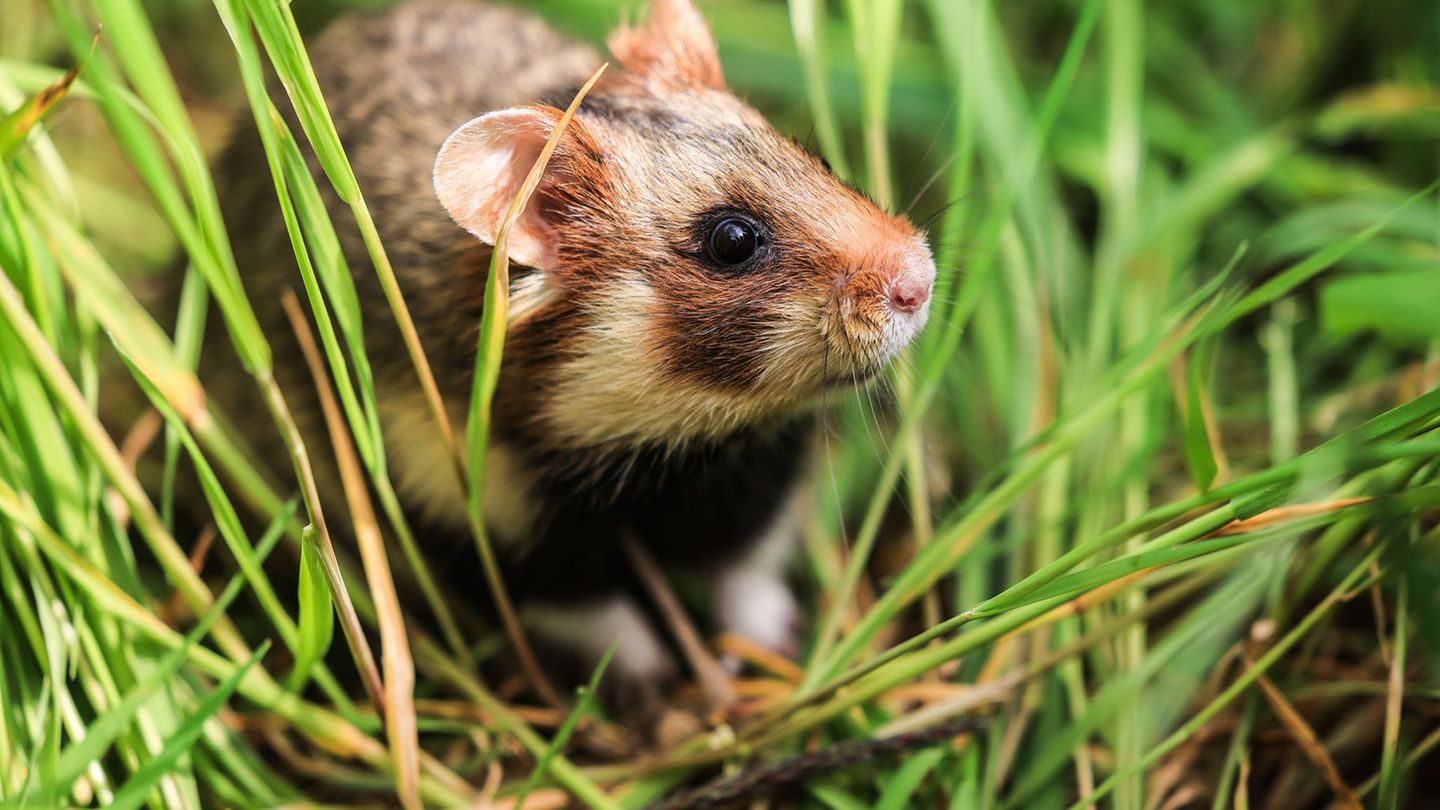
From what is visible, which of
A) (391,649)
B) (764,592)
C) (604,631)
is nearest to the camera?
(391,649)

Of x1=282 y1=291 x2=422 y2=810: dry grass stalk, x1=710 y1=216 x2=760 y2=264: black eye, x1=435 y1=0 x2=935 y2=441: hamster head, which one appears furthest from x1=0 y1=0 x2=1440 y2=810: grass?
x1=710 y1=216 x2=760 y2=264: black eye

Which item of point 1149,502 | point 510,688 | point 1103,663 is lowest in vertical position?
point 510,688

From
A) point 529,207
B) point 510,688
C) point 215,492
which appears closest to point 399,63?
point 529,207

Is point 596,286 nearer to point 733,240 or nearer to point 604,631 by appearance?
point 733,240

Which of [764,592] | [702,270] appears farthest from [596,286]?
[764,592]

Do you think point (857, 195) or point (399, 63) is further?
point (399, 63)

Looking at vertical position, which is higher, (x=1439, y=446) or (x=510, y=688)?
(x=1439, y=446)

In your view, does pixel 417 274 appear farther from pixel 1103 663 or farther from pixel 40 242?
pixel 1103 663

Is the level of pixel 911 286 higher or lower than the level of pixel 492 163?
lower

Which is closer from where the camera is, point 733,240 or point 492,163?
point 492,163
